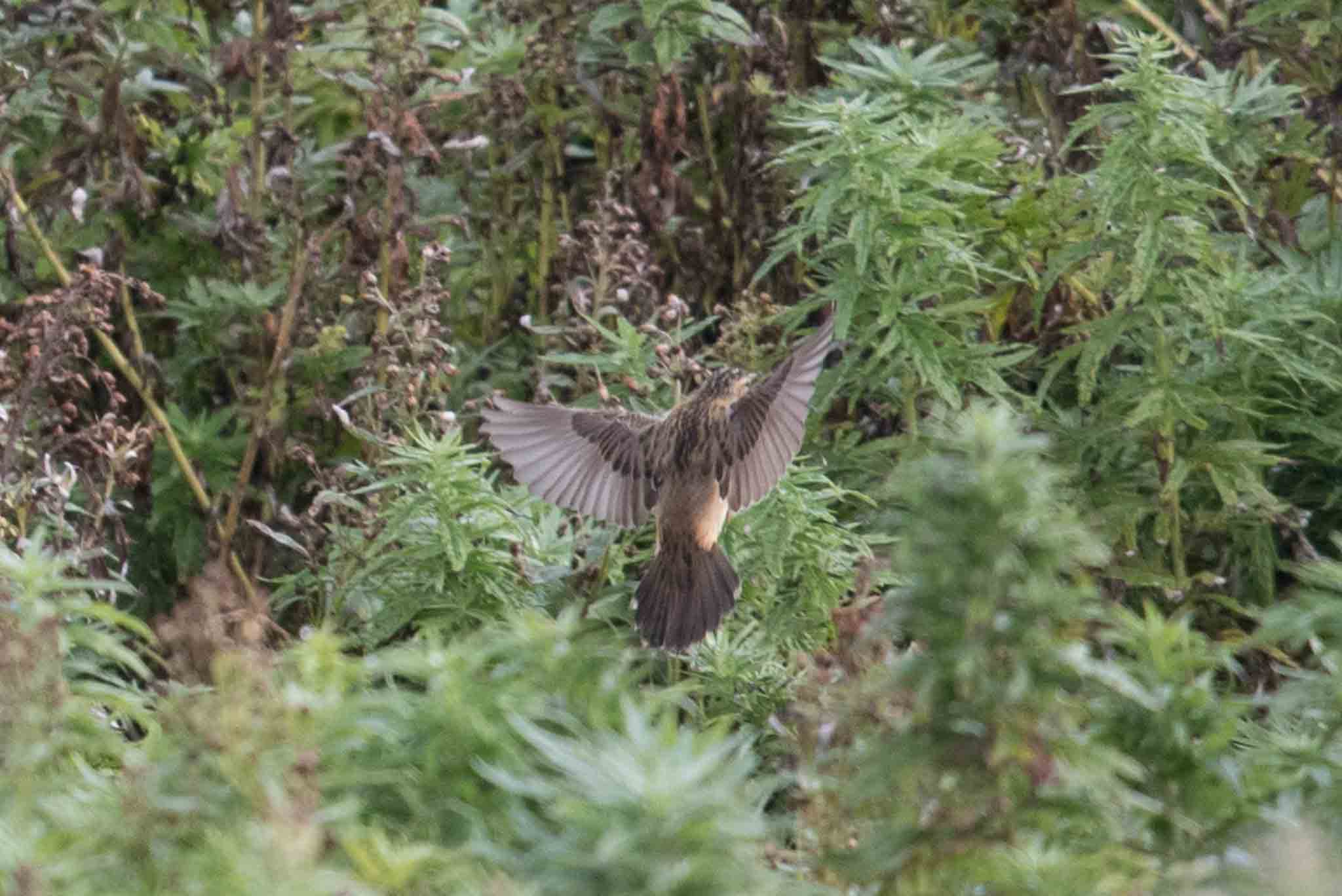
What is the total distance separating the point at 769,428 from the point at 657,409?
1.85ft

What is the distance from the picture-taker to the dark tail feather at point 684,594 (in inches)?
153

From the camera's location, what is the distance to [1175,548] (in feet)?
14.7

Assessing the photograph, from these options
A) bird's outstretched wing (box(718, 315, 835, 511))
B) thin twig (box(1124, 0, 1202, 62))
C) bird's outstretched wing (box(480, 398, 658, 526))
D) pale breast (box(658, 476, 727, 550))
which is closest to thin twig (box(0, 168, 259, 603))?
bird's outstretched wing (box(480, 398, 658, 526))

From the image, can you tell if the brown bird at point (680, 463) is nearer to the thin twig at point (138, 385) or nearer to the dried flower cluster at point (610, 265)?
the dried flower cluster at point (610, 265)

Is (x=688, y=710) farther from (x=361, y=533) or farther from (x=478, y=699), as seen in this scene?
(x=478, y=699)

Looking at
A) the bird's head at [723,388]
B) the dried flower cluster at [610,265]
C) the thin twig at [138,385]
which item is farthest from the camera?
the thin twig at [138,385]

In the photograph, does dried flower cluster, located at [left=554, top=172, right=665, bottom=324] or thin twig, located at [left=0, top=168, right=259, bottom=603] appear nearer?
dried flower cluster, located at [left=554, top=172, right=665, bottom=324]

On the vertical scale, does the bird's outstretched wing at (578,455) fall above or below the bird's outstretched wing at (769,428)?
below

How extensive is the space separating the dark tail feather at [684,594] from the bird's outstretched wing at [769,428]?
0.43 ft

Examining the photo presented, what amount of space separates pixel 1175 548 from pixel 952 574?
87.9 inches

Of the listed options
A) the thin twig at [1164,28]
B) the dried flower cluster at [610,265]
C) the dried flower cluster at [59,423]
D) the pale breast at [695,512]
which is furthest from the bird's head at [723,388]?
the thin twig at [1164,28]

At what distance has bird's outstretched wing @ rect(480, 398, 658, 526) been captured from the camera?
4184 mm

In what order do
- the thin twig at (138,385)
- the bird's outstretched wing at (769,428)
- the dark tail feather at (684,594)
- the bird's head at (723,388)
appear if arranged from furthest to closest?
the thin twig at (138,385) < the bird's head at (723,388) < the bird's outstretched wing at (769,428) < the dark tail feather at (684,594)

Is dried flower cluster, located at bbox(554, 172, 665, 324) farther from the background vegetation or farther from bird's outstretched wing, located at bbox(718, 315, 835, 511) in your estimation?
bird's outstretched wing, located at bbox(718, 315, 835, 511)
